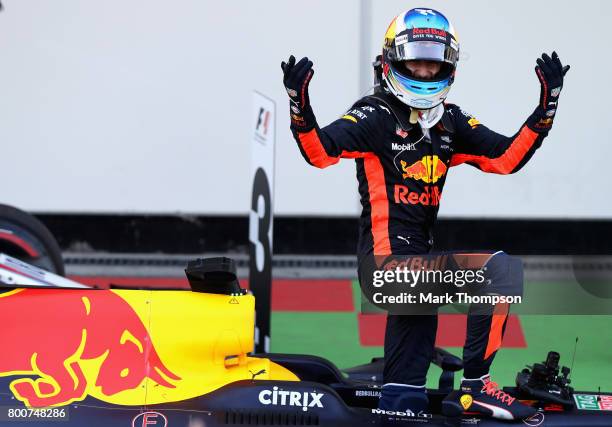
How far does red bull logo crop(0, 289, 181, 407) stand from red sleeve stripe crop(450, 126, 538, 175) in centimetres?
139

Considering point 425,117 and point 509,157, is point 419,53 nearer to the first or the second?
point 425,117

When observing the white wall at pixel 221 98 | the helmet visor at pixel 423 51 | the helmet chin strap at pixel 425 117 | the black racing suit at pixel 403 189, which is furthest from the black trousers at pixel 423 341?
the white wall at pixel 221 98

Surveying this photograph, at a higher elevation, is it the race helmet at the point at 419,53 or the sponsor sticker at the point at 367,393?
the race helmet at the point at 419,53

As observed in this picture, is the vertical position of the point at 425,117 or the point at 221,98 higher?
the point at 221,98

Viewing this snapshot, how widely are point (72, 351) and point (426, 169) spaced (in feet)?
4.72

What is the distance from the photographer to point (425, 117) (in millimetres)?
4461

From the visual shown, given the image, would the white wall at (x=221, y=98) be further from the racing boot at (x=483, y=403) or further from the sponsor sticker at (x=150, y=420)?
the sponsor sticker at (x=150, y=420)

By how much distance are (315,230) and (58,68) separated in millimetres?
2046

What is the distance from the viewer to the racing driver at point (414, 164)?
4.33 m

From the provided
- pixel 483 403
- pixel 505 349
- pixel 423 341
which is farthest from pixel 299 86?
pixel 505 349

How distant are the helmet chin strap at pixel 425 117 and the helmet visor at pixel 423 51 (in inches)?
7.8

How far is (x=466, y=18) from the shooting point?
7.99m

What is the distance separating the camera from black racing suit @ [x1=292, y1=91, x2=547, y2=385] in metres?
4.32

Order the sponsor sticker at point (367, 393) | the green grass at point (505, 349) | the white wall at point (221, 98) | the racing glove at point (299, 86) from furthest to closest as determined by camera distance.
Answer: the white wall at point (221, 98) → the green grass at point (505, 349) → the sponsor sticker at point (367, 393) → the racing glove at point (299, 86)
